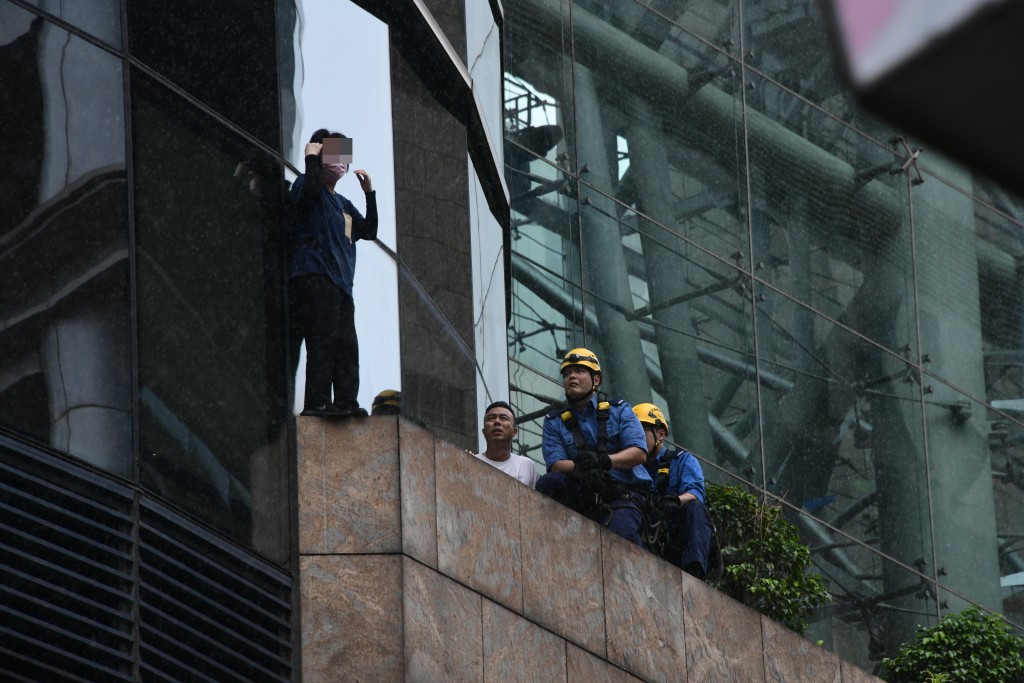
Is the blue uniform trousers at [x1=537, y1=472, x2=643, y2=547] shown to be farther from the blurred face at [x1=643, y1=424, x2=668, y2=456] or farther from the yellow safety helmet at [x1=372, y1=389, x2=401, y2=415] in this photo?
the yellow safety helmet at [x1=372, y1=389, x2=401, y2=415]

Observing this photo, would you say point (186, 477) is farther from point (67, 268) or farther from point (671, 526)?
point (671, 526)

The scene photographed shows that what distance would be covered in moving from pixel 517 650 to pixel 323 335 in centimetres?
199

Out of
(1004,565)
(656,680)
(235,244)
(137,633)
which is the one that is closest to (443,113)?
(235,244)

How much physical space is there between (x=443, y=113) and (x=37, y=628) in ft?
18.0

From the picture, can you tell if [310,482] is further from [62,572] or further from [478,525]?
[62,572]

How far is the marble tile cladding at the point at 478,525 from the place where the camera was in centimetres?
861

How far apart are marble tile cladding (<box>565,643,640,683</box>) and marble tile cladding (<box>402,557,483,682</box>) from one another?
80 cm

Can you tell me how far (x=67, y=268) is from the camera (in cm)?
737

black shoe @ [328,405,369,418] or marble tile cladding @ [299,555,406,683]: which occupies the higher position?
black shoe @ [328,405,369,418]

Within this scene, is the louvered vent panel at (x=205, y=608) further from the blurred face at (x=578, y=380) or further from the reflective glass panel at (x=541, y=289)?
the reflective glass panel at (x=541, y=289)

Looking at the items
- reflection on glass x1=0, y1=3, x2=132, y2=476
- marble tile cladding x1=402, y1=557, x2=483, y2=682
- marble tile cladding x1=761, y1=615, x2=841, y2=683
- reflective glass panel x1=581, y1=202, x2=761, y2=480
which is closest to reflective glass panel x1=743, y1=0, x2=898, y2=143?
reflective glass panel x1=581, y1=202, x2=761, y2=480

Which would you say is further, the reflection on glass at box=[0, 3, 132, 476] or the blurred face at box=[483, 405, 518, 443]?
the blurred face at box=[483, 405, 518, 443]

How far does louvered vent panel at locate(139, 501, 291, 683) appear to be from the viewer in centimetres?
716

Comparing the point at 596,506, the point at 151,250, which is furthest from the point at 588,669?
the point at 151,250
